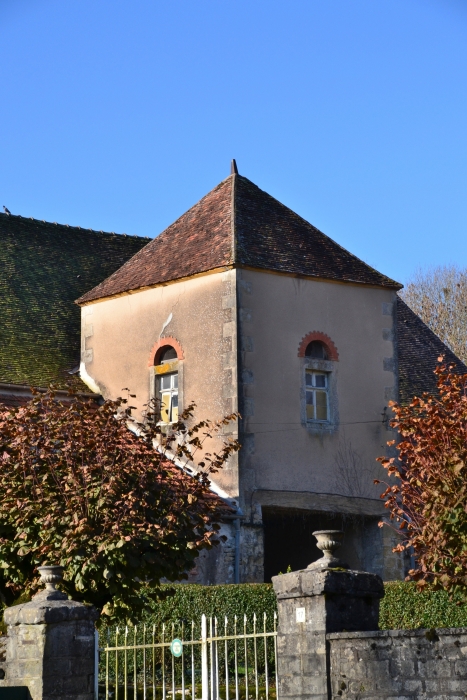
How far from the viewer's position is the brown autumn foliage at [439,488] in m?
10.7

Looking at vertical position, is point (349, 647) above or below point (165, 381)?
below

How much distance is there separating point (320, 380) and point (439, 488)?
9.36 meters

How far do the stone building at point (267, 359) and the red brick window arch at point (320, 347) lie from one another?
0.08 feet

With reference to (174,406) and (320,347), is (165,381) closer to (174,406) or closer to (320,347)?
(174,406)

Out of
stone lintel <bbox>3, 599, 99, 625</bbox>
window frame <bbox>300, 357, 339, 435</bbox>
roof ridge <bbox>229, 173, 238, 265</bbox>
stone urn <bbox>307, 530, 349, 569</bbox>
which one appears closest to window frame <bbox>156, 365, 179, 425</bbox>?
window frame <bbox>300, 357, 339, 435</bbox>

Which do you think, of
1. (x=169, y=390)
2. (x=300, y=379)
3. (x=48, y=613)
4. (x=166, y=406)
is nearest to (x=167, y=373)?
(x=169, y=390)

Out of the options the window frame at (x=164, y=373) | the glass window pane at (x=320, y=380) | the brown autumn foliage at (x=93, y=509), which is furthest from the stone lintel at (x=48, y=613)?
the glass window pane at (x=320, y=380)

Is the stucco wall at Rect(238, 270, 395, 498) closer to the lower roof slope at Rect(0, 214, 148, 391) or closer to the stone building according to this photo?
the stone building

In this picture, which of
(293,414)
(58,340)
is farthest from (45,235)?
(293,414)

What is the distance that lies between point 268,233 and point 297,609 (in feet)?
41.8

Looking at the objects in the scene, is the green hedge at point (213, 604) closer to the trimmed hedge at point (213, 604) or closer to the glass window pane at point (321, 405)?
the trimmed hedge at point (213, 604)

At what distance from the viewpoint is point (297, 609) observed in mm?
8883

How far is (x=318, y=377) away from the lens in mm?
20250

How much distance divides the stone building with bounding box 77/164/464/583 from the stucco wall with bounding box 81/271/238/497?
25 mm
